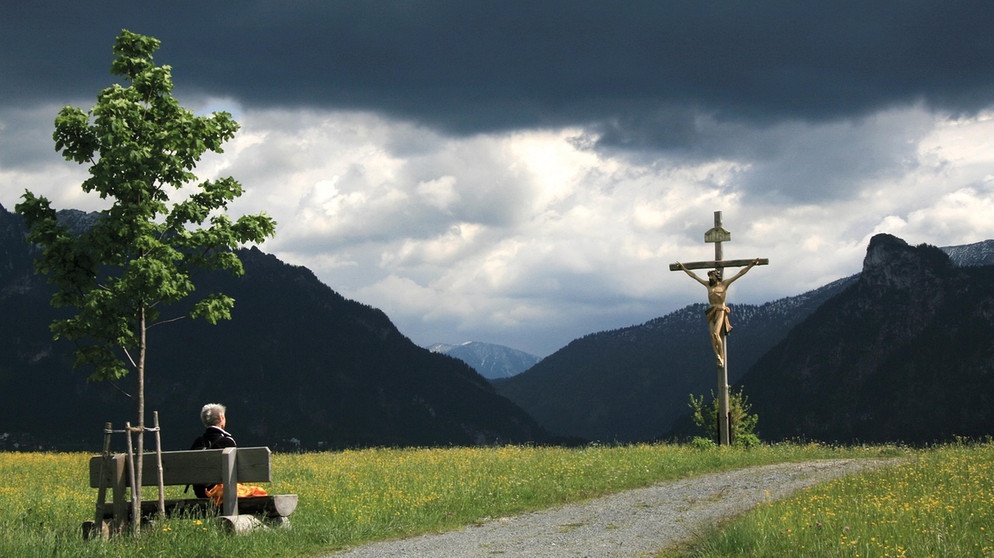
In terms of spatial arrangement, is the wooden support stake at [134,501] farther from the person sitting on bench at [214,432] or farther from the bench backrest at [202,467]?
the person sitting on bench at [214,432]

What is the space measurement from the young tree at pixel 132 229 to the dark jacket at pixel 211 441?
3.10ft

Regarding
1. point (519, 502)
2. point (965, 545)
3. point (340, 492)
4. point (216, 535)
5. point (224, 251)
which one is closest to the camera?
point (965, 545)

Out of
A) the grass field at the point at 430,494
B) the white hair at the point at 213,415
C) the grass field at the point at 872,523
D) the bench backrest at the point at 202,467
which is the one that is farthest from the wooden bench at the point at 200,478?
the grass field at the point at 872,523

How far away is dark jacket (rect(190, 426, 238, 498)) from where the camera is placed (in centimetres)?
1446

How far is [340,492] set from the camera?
1878 cm

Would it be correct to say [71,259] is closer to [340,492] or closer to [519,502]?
[340,492]

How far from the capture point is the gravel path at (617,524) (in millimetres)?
13117

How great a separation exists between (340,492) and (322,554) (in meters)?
5.66

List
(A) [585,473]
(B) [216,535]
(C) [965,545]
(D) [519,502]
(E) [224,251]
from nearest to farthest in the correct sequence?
A: (C) [965,545] < (B) [216,535] < (E) [224,251] < (D) [519,502] < (A) [585,473]

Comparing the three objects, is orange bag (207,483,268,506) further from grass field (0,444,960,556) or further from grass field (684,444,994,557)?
grass field (684,444,994,557)

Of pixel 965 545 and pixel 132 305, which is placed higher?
pixel 132 305

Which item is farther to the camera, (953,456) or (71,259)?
(953,456)

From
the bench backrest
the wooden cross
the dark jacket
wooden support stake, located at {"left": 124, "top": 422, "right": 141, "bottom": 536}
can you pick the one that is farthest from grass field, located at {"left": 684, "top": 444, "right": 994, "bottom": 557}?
the wooden cross

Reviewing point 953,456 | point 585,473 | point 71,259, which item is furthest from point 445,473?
point 953,456
